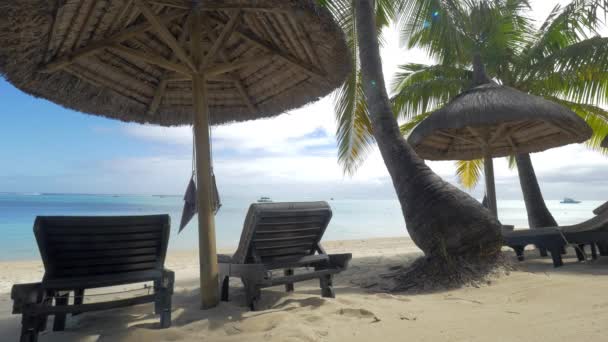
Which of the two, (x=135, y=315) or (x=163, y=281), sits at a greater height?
(x=163, y=281)

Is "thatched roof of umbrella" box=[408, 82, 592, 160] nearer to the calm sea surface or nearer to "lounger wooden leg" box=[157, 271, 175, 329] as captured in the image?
"lounger wooden leg" box=[157, 271, 175, 329]

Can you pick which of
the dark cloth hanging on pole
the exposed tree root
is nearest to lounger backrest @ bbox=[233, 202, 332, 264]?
the dark cloth hanging on pole

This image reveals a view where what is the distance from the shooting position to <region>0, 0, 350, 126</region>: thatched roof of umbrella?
128 inches

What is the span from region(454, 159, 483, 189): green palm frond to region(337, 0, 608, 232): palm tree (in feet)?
8.97

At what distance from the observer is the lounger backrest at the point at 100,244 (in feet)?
8.26

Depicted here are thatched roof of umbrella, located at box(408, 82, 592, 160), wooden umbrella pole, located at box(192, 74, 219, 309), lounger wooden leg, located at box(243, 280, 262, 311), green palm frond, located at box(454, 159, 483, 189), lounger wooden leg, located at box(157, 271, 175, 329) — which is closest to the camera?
lounger wooden leg, located at box(157, 271, 175, 329)

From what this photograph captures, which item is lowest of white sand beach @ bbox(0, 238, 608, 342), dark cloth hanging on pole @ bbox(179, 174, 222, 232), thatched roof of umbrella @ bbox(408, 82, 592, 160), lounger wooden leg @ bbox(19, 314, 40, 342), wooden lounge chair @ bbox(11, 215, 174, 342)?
white sand beach @ bbox(0, 238, 608, 342)

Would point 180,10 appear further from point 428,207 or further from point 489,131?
point 489,131

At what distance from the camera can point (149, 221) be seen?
290 centimetres

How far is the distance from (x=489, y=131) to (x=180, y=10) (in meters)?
6.24

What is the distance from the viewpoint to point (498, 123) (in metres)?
5.99

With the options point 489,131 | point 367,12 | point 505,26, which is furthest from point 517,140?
point 367,12

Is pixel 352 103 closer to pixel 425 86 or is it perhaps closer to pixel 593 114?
pixel 425 86

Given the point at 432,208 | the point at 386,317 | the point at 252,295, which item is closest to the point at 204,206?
the point at 252,295
